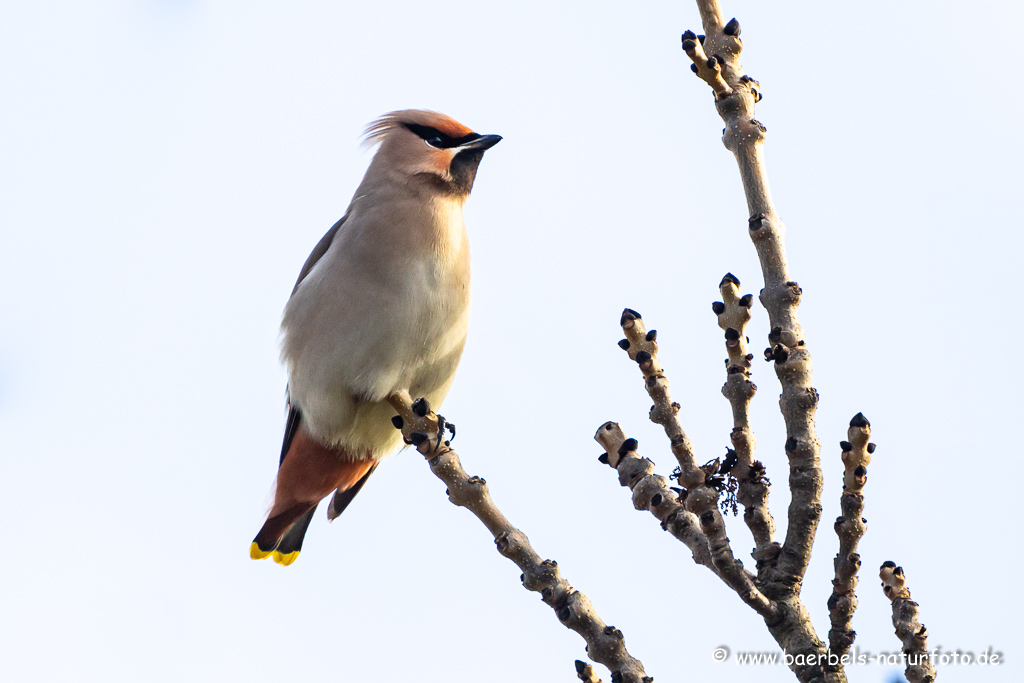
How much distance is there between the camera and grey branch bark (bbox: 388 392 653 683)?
2109 millimetres

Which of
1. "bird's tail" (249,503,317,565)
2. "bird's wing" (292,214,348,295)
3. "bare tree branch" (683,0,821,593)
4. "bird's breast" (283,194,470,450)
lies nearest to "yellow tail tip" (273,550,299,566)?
"bird's tail" (249,503,317,565)

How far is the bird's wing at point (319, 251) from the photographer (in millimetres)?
4180

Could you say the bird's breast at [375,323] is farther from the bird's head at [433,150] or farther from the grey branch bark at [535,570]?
the grey branch bark at [535,570]

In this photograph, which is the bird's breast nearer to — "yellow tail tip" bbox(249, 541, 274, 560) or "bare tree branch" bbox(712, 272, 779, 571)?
"yellow tail tip" bbox(249, 541, 274, 560)

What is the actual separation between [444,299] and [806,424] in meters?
1.87

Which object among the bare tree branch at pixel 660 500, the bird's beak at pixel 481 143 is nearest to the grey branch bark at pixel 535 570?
the bare tree branch at pixel 660 500

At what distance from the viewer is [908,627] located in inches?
79.9

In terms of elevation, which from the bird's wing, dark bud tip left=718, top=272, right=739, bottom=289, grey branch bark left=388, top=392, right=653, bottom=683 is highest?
the bird's wing

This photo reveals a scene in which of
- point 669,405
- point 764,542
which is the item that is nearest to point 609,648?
point 764,542

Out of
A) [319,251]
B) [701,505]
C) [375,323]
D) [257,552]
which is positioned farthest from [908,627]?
[257,552]

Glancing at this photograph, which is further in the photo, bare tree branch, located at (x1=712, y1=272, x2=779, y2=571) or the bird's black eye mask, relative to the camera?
the bird's black eye mask

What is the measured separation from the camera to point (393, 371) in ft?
12.1

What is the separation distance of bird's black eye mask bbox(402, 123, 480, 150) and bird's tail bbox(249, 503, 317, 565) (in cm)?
159

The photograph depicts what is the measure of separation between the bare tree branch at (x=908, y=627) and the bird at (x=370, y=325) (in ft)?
6.30
